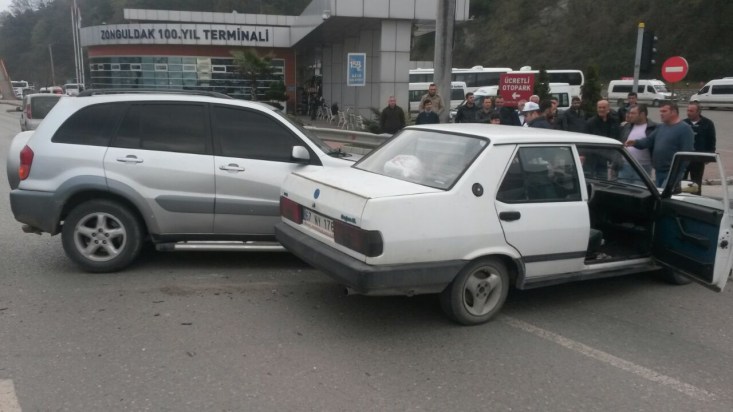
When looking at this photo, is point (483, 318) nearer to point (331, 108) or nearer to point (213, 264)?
point (213, 264)

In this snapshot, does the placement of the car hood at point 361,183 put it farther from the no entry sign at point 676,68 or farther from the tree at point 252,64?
the tree at point 252,64

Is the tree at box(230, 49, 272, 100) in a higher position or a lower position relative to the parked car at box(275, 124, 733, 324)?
higher

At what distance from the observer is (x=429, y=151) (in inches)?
197

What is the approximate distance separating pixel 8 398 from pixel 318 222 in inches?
92.0

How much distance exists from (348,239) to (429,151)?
1.16 meters

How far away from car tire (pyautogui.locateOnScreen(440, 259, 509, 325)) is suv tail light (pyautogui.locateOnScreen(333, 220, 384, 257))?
0.76 metres

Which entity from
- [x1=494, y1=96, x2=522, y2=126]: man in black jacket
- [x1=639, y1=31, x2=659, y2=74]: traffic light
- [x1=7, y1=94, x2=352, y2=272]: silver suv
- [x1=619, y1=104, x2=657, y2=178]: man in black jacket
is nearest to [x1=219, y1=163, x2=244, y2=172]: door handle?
[x1=7, y1=94, x2=352, y2=272]: silver suv

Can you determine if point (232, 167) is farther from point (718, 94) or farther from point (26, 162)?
point (718, 94)

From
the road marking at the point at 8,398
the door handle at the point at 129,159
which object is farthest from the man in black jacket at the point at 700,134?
the road marking at the point at 8,398

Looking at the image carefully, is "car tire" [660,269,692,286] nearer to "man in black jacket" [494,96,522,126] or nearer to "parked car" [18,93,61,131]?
"man in black jacket" [494,96,522,126]

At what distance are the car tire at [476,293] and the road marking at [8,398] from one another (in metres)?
2.86

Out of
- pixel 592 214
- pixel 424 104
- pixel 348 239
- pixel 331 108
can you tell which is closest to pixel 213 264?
pixel 348 239

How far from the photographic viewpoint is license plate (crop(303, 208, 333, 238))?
461cm

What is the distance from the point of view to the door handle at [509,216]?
4.60 metres
